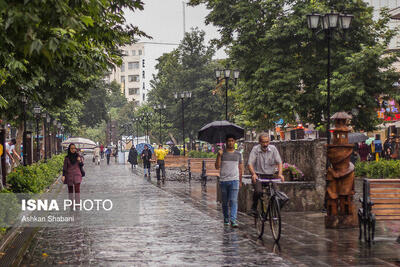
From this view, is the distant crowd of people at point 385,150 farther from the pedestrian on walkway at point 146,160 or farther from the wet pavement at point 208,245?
the wet pavement at point 208,245

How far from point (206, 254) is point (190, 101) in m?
58.4

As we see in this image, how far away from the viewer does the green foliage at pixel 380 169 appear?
22.7 meters

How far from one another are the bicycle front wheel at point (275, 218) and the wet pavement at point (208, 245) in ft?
0.58

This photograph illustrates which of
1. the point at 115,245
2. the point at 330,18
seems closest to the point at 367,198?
the point at 115,245

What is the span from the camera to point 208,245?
1003cm

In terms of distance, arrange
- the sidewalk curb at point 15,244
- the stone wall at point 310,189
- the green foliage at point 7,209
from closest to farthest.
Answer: the sidewalk curb at point 15,244 → the green foliage at point 7,209 → the stone wall at point 310,189

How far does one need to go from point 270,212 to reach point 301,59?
24601 millimetres

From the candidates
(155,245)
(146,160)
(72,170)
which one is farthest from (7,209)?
(146,160)

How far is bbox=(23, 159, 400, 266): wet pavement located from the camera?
28.3ft

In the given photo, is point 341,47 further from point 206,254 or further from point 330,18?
point 206,254

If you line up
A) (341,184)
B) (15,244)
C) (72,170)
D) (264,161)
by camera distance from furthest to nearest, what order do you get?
(72,170) → (341,184) → (264,161) → (15,244)

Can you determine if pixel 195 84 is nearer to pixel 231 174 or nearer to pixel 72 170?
pixel 72 170

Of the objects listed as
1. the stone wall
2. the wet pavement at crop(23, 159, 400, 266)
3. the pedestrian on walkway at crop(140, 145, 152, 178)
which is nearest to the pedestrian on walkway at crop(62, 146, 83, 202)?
the wet pavement at crop(23, 159, 400, 266)

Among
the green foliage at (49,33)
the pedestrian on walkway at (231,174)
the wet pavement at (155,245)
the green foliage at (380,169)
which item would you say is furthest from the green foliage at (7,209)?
the green foliage at (380,169)
